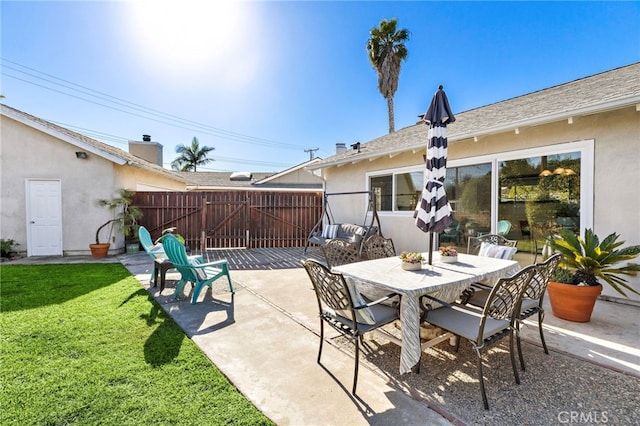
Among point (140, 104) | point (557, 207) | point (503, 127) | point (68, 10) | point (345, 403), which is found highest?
point (140, 104)

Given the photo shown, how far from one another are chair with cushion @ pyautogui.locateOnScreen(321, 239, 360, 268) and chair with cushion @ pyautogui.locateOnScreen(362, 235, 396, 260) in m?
0.16

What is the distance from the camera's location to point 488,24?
8.08 m

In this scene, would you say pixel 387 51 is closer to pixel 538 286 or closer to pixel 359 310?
pixel 538 286

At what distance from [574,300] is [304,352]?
3.39m

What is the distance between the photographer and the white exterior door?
8297mm

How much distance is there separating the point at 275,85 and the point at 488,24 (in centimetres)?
806

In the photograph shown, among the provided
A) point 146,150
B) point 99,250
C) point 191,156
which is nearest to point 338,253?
point 99,250

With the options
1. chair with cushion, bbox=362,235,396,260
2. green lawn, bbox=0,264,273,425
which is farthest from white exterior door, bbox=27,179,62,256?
chair with cushion, bbox=362,235,396,260

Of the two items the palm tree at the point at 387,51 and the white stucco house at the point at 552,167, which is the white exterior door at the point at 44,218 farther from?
the palm tree at the point at 387,51

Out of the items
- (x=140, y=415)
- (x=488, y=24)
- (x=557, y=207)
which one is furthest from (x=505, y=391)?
(x=488, y=24)

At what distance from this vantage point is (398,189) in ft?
26.0

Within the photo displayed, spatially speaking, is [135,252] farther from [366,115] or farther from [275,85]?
[366,115]

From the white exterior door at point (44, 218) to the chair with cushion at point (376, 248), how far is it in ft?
30.7

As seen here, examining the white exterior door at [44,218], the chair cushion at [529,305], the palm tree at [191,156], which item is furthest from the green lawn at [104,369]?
the palm tree at [191,156]
